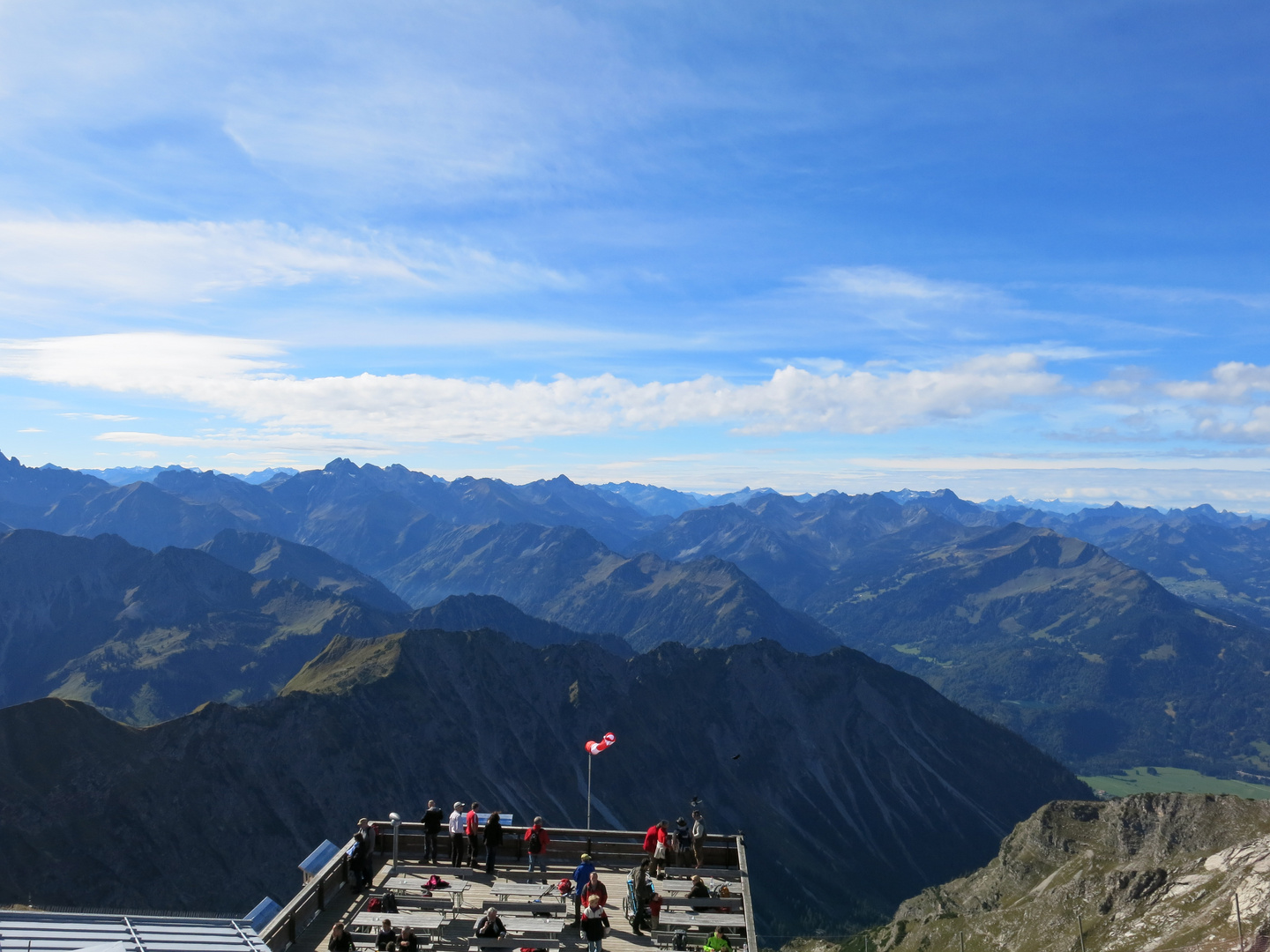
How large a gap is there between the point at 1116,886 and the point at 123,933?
359ft

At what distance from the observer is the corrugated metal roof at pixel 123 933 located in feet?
85.1

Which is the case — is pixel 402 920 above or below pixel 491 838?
below

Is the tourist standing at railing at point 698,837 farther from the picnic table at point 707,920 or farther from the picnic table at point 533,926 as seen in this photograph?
the picnic table at point 533,926

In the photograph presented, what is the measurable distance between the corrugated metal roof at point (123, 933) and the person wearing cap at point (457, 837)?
27.1ft

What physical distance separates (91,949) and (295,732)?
5890 inches

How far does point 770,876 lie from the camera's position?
198m

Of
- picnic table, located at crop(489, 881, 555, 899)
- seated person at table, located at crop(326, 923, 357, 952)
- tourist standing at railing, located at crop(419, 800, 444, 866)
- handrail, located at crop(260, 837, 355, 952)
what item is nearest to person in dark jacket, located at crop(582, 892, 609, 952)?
picnic table, located at crop(489, 881, 555, 899)

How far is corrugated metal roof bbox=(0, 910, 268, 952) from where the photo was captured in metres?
26.0

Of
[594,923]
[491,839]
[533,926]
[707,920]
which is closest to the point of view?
[594,923]

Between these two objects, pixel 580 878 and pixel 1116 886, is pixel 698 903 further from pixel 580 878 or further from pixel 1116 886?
pixel 1116 886

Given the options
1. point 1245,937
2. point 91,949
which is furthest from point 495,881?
point 1245,937

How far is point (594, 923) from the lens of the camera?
27.0m

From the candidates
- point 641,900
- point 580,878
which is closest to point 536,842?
point 580,878

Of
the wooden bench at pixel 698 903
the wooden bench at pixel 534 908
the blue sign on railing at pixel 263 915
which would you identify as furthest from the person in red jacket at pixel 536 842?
the blue sign on railing at pixel 263 915
